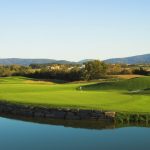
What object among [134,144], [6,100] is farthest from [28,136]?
[6,100]

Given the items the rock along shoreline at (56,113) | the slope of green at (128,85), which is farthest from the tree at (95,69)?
the rock along shoreline at (56,113)

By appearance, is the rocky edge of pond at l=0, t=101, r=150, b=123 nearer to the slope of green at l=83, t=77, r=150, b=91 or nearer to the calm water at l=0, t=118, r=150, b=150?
the calm water at l=0, t=118, r=150, b=150

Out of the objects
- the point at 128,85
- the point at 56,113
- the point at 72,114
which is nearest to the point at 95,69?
the point at 128,85

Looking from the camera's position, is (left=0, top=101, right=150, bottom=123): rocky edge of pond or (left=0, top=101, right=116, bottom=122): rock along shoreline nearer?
(left=0, top=101, right=150, bottom=123): rocky edge of pond

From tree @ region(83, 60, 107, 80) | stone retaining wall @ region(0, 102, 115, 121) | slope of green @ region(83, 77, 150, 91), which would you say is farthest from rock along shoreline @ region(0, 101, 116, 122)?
tree @ region(83, 60, 107, 80)

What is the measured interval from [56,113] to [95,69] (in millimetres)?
64902

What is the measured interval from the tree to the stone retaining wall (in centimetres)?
5960

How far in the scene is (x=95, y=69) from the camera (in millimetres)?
98750

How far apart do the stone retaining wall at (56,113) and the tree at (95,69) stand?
59.6 meters

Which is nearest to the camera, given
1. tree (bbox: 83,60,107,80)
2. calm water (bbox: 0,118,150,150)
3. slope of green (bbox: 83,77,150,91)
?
calm water (bbox: 0,118,150,150)

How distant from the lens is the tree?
97.2m

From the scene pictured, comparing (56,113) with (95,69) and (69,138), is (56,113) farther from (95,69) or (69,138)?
(95,69)

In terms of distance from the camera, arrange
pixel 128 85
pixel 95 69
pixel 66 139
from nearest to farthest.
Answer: pixel 66 139 < pixel 128 85 < pixel 95 69

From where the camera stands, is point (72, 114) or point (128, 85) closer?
point (72, 114)
